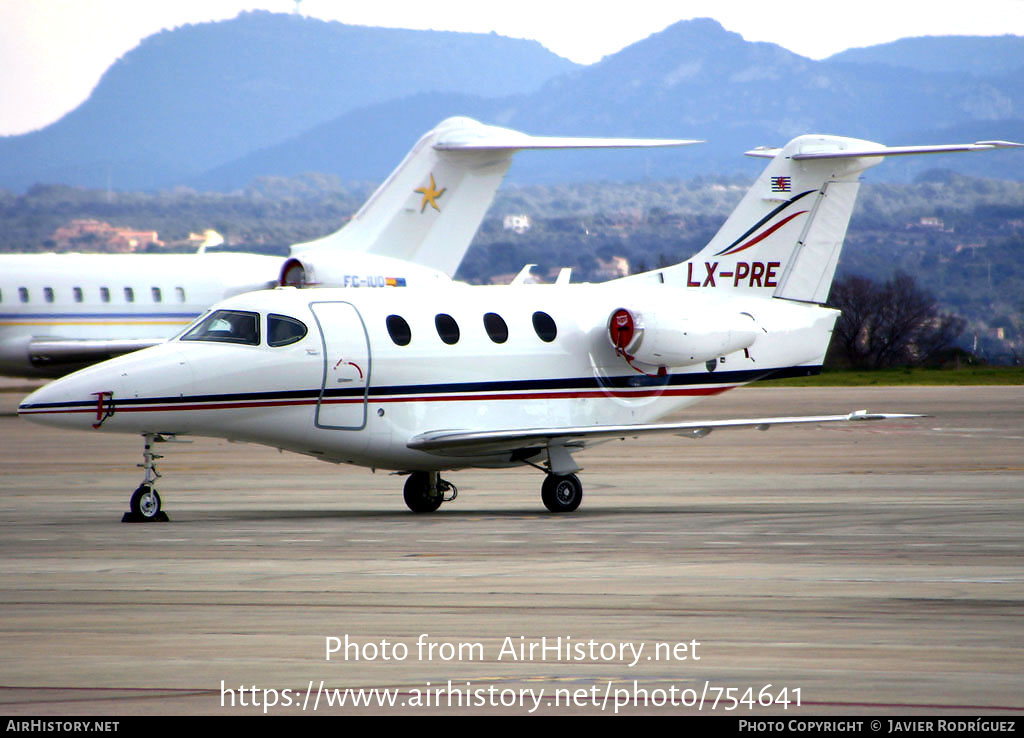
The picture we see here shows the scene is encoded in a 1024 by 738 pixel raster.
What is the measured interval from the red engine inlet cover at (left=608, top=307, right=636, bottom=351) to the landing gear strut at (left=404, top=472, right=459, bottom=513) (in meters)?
3.03

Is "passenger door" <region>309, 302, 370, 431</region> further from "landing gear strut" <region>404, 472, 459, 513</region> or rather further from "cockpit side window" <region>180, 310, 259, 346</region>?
"landing gear strut" <region>404, 472, 459, 513</region>

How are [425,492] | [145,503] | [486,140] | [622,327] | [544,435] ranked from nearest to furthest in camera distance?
[145,503] < [544,435] < [425,492] < [622,327] < [486,140]

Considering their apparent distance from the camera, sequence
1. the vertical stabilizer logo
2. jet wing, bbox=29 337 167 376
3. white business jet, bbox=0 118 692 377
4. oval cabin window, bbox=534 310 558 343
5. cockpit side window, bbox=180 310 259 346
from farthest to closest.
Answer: jet wing, bbox=29 337 167 376 → the vertical stabilizer logo → white business jet, bbox=0 118 692 377 → oval cabin window, bbox=534 310 558 343 → cockpit side window, bbox=180 310 259 346

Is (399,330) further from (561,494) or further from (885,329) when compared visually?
(885,329)

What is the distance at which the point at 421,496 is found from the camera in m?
20.4

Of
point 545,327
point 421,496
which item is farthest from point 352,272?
point 421,496

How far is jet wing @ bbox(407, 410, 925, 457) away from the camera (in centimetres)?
1895

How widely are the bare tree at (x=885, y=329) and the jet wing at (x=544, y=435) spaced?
167 feet

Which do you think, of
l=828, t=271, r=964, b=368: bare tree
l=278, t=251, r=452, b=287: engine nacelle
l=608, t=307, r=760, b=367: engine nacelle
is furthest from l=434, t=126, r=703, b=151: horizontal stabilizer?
l=828, t=271, r=964, b=368: bare tree

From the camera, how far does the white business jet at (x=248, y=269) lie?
39.2 meters

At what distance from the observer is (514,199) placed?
430ft

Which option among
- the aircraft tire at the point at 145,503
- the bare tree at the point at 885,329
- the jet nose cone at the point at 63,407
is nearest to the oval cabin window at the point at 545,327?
the aircraft tire at the point at 145,503

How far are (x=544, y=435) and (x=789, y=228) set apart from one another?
602 centimetres

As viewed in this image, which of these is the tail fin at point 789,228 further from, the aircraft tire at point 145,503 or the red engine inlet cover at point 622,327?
the aircraft tire at point 145,503
